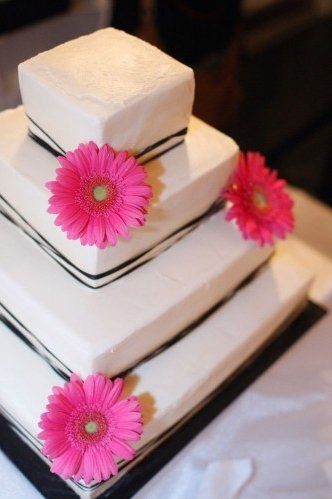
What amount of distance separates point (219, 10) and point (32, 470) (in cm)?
172

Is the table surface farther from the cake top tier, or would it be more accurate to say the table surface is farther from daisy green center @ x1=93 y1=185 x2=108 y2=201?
the cake top tier

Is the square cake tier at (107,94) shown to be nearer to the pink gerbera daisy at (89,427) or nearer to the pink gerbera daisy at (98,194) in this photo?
the pink gerbera daisy at (98,194)

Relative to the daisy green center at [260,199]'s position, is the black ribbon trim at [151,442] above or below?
below

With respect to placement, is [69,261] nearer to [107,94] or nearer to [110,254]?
→ [110,254]

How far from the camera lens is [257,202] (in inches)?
41.1

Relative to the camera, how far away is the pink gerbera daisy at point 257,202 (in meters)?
1.02

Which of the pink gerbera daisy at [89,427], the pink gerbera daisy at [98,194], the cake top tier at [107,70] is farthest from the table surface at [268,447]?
the cake top tier at [107,70]

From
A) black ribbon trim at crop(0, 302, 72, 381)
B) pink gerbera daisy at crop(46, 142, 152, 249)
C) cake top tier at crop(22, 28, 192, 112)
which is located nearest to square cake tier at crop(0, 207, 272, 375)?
black ribbon trim at crop(0, 302, 72, 381)

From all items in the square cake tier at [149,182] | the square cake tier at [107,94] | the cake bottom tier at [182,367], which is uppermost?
the square cake tier at [107,94]

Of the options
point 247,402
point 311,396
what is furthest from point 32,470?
point 311,396

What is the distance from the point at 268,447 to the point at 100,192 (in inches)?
19.2

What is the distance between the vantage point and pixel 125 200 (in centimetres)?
81

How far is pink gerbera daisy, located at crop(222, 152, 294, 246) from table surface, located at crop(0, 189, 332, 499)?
25 centimetres

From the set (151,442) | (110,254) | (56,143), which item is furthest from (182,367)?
(56,143)
